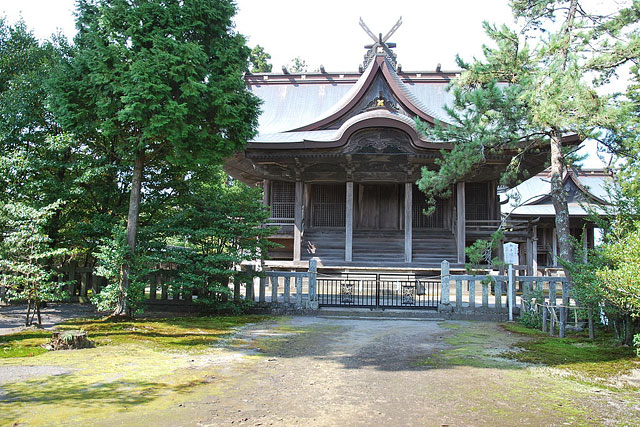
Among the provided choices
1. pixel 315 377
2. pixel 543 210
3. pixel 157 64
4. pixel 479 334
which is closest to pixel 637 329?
pixel 479 334

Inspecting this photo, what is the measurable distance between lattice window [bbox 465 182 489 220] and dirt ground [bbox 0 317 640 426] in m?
13.5

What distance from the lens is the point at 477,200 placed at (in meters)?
20.6

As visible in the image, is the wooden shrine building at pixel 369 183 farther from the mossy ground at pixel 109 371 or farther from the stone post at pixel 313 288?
the mossy ground at pixel 109 371

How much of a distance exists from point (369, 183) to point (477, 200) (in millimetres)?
4994

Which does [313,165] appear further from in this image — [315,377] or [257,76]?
[315,377]

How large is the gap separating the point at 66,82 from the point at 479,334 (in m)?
9.91

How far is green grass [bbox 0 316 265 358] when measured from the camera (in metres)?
7.21

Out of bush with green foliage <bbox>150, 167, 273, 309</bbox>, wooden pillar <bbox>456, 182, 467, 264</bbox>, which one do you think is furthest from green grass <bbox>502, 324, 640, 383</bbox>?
wooden pillar <bbox>456, 182, 467, 264</bbox>

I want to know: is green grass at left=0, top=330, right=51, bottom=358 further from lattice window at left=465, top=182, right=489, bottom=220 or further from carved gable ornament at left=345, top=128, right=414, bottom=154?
lattice window at left=465, top=182, right=489, bottom=220

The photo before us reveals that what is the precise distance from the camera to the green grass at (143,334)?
284 inches

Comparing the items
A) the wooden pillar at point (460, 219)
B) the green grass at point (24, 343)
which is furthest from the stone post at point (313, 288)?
the wooden pillar at point (460, 219)

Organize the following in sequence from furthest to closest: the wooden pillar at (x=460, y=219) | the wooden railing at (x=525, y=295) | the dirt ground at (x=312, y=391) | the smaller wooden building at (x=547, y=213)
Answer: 1. the smaller wooden building at (x=547, y=213)
2. the wooden pillar at (x=460, y=219)
3. the wooden railing at (x=525, y=295)
4. the dirt ground at (x=312, y=391)

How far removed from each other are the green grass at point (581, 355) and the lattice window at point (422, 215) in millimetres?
11707

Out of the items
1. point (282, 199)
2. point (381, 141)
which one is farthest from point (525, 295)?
point (282, 199)
